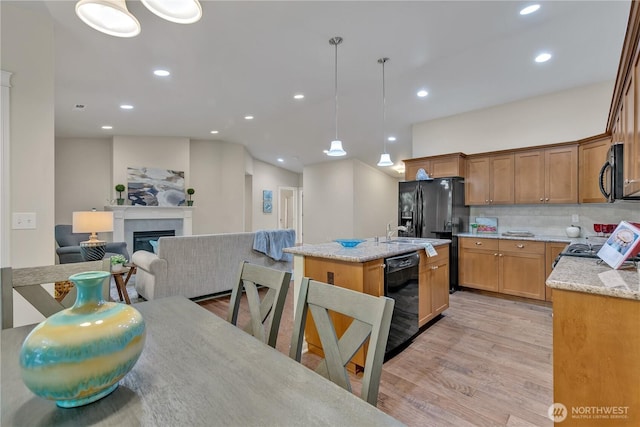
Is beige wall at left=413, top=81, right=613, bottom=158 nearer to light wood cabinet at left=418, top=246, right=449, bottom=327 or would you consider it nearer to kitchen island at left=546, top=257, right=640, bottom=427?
light wood cabinet at left=418, top=246, right=449, bottom=327

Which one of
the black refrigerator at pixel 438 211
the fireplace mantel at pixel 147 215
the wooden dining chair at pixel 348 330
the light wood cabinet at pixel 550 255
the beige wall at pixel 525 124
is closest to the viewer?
the wooden dining chair at pixel 348 330

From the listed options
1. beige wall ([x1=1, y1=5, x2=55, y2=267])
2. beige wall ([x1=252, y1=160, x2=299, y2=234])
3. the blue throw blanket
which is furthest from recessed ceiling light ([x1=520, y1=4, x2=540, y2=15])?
beige wall ([x1=252, y1=160, x2=299, y2=234])

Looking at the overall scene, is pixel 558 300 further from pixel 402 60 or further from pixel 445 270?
pixel 402 60

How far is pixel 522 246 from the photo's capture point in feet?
12.7

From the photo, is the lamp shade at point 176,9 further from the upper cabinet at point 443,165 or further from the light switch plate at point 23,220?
the upper cabinet at point 443,165

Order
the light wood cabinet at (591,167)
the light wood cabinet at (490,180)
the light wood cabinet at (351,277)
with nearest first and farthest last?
the light wood cabinet at (351,277) → the light wood cabinet at (591,167) → the light wood cabinet at (490,180)

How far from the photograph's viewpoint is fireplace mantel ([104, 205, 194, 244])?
19.6 ft

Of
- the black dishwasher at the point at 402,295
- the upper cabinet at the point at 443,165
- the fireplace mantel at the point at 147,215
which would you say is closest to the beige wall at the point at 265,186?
the fireplace mantel at the point at 147,215

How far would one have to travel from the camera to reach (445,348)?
2.64 metres

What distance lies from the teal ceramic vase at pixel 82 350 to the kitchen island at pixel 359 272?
1.57 m

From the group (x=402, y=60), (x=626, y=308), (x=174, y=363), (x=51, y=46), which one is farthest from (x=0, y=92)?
(x=626, y=308)

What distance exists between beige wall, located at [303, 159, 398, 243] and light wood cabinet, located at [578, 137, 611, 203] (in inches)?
202

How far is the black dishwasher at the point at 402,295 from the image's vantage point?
2.39m

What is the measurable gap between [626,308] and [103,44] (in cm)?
437
